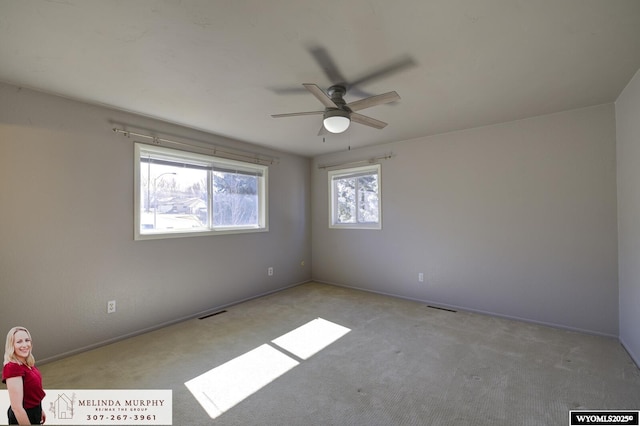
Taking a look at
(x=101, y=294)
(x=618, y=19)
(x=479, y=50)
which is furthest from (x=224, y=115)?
(x=618, y=19)

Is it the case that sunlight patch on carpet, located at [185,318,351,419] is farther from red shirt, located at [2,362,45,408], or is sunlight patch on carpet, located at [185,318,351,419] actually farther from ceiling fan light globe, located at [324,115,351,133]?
ceiling fan light globe, located at [324,115,351,133]

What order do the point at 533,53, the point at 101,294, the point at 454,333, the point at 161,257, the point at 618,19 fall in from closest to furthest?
the point at 618,19 → the point at 533,53 → the point at 101,294 → the point at 454,333 → the point at 161,257

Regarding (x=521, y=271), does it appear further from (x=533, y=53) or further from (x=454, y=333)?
(x=533, y=53)

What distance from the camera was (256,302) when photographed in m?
4.05

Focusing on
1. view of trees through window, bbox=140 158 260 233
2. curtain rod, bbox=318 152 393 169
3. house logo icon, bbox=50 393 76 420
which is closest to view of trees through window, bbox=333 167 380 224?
curtain rod, bbox=318 152 393 169

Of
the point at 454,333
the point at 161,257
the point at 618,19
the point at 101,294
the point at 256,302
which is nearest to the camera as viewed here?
the point at 618,19

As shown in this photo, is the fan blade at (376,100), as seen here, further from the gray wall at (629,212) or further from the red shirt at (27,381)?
the red shirt at (27,381)

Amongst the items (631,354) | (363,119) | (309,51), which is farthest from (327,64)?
(631,354)

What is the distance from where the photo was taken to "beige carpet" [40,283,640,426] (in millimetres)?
1780

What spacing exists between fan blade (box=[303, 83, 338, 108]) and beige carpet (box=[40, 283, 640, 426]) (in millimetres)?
2127

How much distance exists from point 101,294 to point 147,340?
2.11 ft

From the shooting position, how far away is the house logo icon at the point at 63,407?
1756mm

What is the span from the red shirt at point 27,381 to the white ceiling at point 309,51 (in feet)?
5.65

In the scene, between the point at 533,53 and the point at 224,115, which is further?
the point at 224,115
